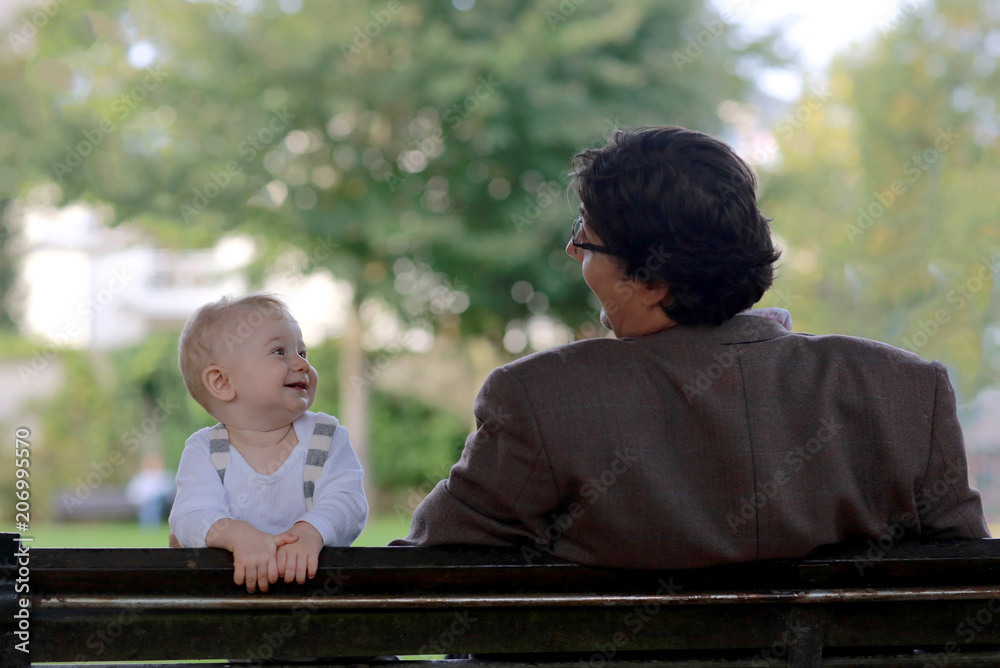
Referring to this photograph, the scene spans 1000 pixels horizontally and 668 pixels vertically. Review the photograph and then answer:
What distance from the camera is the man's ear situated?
1911mm

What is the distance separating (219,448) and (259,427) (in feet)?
0.27

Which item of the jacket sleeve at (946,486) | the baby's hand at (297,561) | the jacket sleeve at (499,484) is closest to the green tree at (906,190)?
the jacket sleeve at (946,486)

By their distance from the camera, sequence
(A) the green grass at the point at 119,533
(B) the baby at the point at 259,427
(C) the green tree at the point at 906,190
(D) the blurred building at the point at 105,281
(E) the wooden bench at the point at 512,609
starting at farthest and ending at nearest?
1. (D) the blurred building at the point at 105,281
2. (A) the green grass at the point at 119,533
3. (C) the green tree at the point at 906,190
4. (B) the baby at the point at 259,427
5. (E) the wooden bench at the point at 512,609

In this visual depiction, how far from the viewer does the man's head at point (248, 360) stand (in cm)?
191

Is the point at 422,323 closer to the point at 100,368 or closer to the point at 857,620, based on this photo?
the point at 100,368

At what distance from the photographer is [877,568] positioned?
1.48 metres

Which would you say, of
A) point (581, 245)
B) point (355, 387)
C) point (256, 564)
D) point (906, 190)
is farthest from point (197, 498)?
point (355, 387)

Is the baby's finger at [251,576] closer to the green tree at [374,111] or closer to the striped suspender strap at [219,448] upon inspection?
the striped suspender strap at [219,448]

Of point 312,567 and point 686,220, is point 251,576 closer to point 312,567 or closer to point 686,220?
point 312,567

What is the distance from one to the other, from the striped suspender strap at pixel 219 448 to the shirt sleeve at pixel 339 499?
18cm

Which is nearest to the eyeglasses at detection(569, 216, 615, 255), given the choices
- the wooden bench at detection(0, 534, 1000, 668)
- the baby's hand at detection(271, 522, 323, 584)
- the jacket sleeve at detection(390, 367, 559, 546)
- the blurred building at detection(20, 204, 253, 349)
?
the jacket sleeve at detection(390, 367, 559, 546)

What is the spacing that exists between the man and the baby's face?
488 mm

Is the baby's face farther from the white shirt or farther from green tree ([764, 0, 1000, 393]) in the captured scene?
green tree ([764, 0, 1000, 393])

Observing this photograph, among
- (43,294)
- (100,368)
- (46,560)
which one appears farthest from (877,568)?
(43,294)
